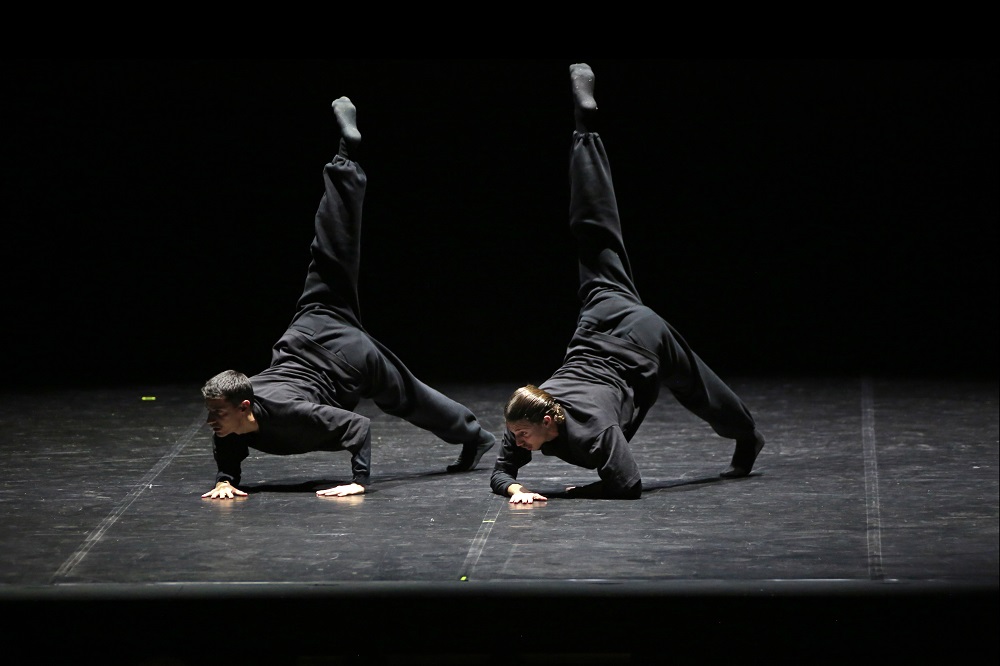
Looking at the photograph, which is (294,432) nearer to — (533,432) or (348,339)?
(348,339)

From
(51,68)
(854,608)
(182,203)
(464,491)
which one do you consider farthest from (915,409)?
(51,68)

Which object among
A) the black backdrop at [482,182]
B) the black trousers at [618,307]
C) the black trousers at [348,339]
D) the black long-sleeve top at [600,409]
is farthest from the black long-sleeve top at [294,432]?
the black backdrop at [482,182]

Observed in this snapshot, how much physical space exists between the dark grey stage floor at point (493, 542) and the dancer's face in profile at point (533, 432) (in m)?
0.21

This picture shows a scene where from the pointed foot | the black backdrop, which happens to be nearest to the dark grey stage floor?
the pointed foot

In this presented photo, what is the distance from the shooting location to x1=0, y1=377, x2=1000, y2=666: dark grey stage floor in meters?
3.61

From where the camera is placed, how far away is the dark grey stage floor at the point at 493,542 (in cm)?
361

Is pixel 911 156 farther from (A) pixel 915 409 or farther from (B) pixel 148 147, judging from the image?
(B) pixel 148 147

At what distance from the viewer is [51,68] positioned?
8.41 m

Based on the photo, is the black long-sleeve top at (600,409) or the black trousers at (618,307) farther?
the black trousers at (618,307)

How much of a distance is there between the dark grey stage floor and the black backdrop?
146 cm

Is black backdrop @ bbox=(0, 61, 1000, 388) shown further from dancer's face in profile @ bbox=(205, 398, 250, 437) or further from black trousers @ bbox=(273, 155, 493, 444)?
dancer's face in profile @ bbox=(205, 398, 250, 437)

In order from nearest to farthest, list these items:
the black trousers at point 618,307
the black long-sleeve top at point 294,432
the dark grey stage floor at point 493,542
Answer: the dark grey stage floor at point 493,542 < the black long-sleeve top at point 294,432 < the black trousers at point 618,307

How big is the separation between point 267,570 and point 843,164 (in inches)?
193

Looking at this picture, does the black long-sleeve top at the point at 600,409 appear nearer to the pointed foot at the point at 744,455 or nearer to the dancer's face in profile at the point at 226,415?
the pointed foot at the point at 744,455
